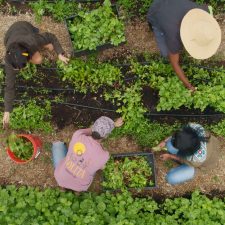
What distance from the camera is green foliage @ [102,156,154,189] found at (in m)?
5.23

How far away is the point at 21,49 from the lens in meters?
4.40

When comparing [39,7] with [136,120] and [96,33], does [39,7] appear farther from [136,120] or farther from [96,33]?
[136,120]

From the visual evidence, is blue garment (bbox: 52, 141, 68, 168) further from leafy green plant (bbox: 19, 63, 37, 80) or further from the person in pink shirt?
leafy green plant (bbox: 19, 63, 37, 80)

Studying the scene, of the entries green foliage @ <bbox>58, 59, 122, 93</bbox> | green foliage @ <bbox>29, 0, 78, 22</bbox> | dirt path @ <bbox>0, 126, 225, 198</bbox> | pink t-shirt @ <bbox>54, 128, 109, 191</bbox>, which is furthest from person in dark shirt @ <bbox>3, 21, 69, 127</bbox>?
pink t-shirt @ <bbox>54, 128, 109, 191</bbox>

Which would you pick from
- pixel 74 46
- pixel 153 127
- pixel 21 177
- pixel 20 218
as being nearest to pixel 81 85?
pixel 74 46

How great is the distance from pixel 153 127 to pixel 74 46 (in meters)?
1.54

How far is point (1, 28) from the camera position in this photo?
5672mm

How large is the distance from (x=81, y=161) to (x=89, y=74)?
1.30 m

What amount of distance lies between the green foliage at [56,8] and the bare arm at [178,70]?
5.27ft

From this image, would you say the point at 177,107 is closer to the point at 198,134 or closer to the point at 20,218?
the point at 198,134

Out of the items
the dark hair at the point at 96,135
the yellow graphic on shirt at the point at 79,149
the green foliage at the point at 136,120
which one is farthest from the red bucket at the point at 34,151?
Answer: the green foliage at the point at 136,120

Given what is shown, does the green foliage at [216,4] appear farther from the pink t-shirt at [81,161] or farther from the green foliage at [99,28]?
the pink t-shirt at [81,161]

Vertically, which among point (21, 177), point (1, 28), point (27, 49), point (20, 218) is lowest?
point (20, 218)

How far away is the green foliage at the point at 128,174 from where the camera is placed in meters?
5.23
